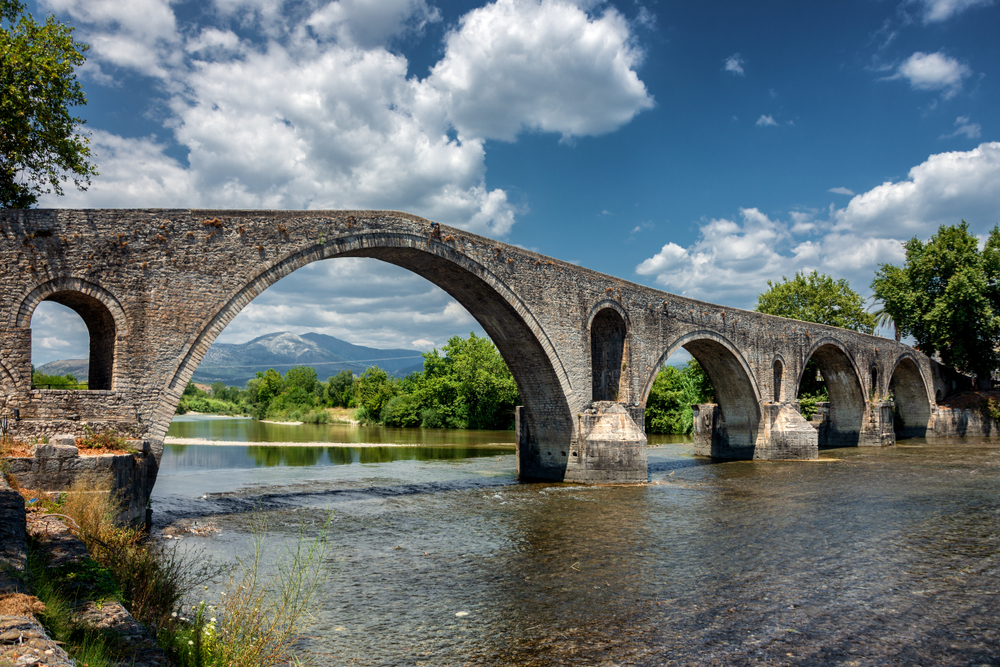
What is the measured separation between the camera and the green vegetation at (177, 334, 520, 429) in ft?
173

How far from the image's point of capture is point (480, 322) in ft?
61.3

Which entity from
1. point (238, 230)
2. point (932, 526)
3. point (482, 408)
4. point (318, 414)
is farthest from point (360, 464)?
point (318, 414)

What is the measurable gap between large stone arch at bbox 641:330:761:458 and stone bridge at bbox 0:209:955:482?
0.07 meters

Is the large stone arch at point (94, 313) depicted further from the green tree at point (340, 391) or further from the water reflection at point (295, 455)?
the green tree at point (340, 391)

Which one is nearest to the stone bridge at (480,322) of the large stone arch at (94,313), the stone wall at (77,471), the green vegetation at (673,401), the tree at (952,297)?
the large stone arch at (94,313)

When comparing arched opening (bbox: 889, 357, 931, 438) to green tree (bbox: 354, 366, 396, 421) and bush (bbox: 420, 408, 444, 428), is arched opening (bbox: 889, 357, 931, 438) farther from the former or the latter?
green tree (bbox: 354, 366, 396, 421)

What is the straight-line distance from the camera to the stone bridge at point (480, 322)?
1069 cm

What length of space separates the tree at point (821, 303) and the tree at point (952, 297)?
75.3 inches

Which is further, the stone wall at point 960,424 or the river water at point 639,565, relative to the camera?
the stone wall at point 960,424

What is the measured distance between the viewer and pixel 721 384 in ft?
88.5

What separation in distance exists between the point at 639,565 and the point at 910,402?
125ft

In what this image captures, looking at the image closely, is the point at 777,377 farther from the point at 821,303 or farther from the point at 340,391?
the point at 340,391

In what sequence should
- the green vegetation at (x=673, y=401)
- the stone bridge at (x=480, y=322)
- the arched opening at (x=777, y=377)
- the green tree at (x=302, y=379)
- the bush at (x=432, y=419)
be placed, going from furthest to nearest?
the green tree at (x=302, y=379) → the bush at (x=432, y=419) → the green vegetation at (x=673, y=401) → the arched opening at (x=777, y=377) → the stone bridge at (x=480, y=322)

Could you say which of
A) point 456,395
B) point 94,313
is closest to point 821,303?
point 456,395
